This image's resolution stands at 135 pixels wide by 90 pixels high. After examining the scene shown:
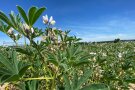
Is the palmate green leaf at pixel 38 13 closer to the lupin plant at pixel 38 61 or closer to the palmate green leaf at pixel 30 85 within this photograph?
the lupin plant at pixel 38 61

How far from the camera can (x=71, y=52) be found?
162cm

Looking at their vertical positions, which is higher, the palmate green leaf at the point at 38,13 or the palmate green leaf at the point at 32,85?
the palmate green leaf at the point at 38,13

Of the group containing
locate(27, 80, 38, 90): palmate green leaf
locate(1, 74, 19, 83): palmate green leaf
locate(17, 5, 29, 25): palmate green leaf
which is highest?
locate(17, 5, 29, 25): palmate green leaf

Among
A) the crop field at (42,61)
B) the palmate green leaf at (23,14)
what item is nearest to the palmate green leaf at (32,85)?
the crop field at (42,61)

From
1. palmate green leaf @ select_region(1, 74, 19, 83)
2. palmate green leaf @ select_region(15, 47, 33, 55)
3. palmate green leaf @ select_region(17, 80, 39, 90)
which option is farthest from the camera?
palmate green leaf @ select_region(15, 47, 33, 55)

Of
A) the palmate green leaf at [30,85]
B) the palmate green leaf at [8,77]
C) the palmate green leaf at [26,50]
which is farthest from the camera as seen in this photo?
the palmate green leaf at [26,50]

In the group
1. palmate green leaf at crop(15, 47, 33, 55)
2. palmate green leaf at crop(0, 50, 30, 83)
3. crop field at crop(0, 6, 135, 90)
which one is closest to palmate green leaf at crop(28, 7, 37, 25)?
crop field at crop(0, 6, 135, 90)

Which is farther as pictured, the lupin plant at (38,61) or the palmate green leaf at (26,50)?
the palmate green leaf at (26,50)

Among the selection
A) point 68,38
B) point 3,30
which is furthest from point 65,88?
point 68,38

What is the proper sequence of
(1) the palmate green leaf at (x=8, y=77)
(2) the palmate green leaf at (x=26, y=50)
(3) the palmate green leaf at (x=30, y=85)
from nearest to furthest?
1. (1) the palmate green leaf at (x=8, y=77)
2. (3) the palmate green leaf at (x=30, y=85)
3. (2) the palmate green leaf at (x=26, y=50)

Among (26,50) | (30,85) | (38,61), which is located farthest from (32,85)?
(38,61)

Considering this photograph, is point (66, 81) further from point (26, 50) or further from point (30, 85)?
point (26, 50)

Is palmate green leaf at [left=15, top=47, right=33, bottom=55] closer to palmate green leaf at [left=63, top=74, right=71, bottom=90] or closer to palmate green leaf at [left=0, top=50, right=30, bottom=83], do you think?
palmate green leaf at [left=0, top=50, right=30, bottom=83]

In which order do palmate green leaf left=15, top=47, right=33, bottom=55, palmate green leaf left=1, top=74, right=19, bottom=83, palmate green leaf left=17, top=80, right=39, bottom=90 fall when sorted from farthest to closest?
palmate green leaf left=15, top=47, right=33, bottom=55 → palmate green leaf left=17, top=80, right=39, bottom=90 → palmate green leaf left=1, top=74, right=19, bottom=83
